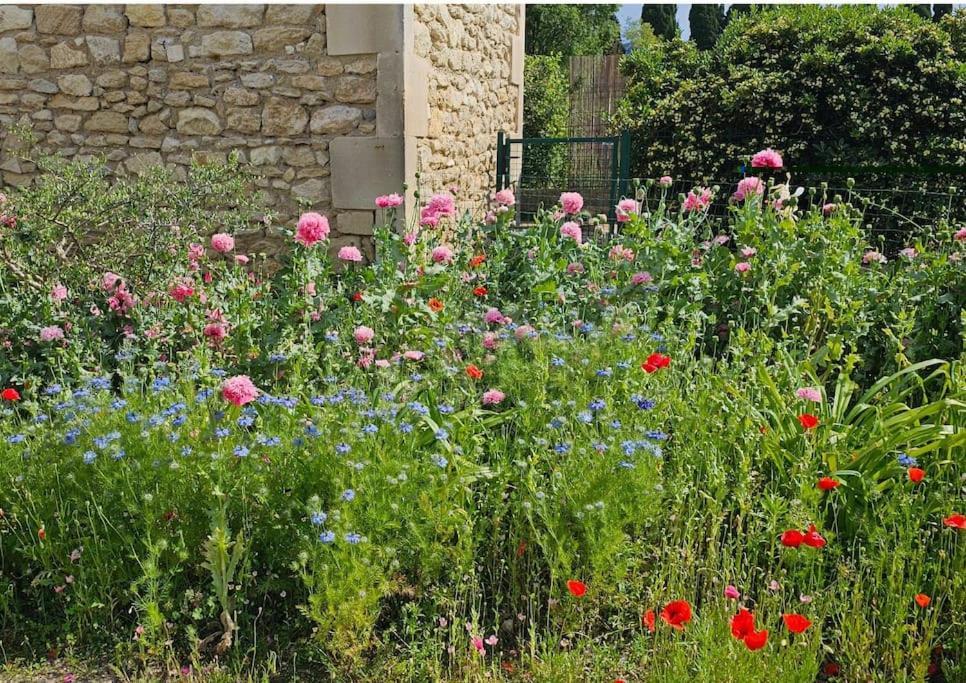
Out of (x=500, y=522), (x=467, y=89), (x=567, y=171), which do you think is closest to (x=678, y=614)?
(x=500, y=522)

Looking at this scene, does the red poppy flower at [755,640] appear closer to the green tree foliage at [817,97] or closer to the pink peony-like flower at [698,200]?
the pink peony-like flower at [698,200]

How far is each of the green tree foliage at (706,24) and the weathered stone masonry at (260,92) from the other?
1628 centimetres

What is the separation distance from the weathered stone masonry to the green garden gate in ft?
3.95

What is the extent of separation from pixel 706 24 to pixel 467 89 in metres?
16.3

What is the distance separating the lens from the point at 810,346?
3744 mm

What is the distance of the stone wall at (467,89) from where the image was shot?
6.28m

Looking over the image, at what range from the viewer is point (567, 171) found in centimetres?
1110

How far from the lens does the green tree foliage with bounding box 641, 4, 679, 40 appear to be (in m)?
22.0

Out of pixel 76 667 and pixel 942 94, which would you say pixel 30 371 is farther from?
pixel 942 94

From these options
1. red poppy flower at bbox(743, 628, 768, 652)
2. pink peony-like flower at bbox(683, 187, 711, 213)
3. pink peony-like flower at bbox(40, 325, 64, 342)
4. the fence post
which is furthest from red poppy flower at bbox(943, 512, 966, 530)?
the fence post

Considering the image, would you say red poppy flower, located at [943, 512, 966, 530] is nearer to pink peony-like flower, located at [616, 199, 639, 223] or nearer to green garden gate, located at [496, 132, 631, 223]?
pink peony-like flower, located at [616, 199, 639, 223]

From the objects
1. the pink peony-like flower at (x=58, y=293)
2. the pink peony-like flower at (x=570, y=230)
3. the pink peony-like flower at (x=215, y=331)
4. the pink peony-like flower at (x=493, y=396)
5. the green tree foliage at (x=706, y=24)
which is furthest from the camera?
the green tree foliage at (x=706, y=24)

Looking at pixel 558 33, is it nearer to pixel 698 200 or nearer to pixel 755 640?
pixel 698 200

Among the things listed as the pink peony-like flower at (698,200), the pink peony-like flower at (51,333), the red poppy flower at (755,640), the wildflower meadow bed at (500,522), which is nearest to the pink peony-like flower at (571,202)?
the pink peony-like flower at (698,200)
